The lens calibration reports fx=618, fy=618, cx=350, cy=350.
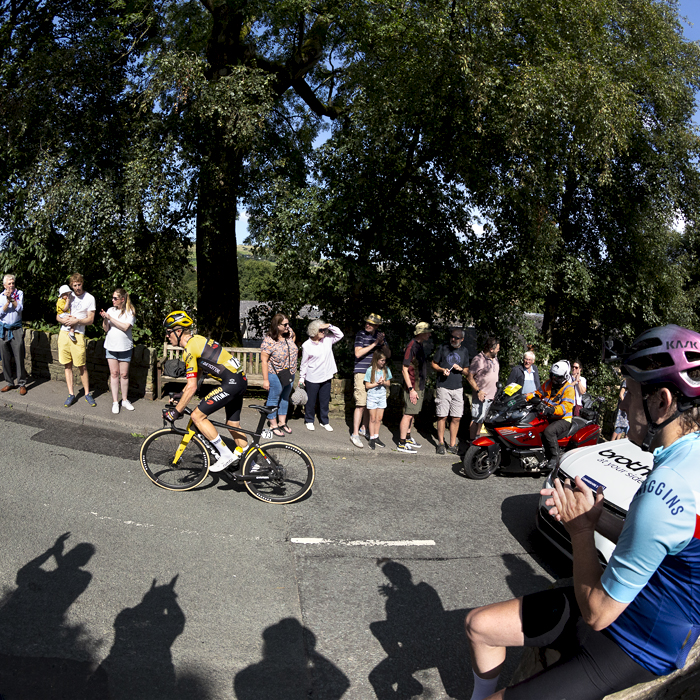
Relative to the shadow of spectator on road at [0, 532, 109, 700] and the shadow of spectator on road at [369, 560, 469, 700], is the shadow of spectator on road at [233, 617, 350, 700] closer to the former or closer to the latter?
the shadow of spectator on road at [369, 560, 469, 700]

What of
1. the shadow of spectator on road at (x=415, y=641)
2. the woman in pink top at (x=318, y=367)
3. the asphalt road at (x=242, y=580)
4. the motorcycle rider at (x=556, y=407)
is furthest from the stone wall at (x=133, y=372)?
the shadow of spectator on road at (x=415, y=641)

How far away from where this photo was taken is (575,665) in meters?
2.27

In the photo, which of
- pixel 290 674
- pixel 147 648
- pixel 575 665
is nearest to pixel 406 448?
pixel 290 674

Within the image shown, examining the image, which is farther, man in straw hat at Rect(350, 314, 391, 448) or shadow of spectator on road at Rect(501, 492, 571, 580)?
man in straw hat at Rect(350, 314, 391, 448)

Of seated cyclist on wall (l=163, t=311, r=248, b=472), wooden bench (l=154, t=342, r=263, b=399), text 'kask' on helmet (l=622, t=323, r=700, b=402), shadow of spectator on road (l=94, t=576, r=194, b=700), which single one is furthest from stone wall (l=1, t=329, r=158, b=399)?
text 'kask' on helmet (l=622, t=323, r=700, b=402)

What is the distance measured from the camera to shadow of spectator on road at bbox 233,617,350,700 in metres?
3.86

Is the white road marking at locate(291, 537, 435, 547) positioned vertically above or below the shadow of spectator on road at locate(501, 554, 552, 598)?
above

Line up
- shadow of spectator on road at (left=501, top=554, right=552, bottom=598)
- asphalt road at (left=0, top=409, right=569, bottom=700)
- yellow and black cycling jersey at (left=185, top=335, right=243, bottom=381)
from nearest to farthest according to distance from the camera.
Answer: asphalt road at (left=0, top=409, right=569, bottom=700), shadow of spectator on road at (left=501, top=554, right=552, bottom=598), yellow and black cycling jersey at (left=185, top=335, right=243, bottom=381)

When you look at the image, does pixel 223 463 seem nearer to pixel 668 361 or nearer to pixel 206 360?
pixel 206 360

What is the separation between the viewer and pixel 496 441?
820cm

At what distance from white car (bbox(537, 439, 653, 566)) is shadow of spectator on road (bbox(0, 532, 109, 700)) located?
12.6ft

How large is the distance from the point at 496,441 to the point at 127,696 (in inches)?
221

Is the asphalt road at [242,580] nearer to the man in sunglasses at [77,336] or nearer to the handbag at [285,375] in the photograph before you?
the handbag at [285,375]

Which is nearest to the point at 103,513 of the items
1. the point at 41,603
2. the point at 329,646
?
the point at 41,603
